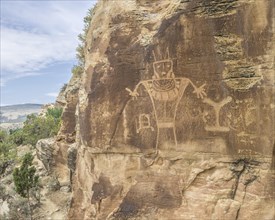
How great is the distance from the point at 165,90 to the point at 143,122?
1228 millimetres

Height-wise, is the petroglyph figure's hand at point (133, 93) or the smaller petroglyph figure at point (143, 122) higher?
the petroglyph figure's hand at point (133, 93)

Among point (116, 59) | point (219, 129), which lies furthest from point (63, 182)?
point (219, 129)

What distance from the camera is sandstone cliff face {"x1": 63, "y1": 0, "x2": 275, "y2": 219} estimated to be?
8.81 m

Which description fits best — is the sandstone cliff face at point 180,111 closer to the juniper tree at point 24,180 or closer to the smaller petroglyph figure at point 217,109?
the smaller petroglyph figure at point 217,109

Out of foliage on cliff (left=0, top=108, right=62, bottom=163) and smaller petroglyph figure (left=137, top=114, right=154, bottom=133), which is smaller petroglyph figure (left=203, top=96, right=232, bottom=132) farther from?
foliage on cliff (left=0, top=108, right=62, bottom=163)

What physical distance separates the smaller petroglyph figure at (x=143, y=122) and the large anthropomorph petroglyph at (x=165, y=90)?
0.30 meters

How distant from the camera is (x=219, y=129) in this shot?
9.22 meters

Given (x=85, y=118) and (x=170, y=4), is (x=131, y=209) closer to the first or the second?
(x=85, y=118)

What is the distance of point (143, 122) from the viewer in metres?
10.3

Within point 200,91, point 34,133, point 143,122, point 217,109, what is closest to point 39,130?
point 34,133

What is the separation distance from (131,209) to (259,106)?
4.96 meters

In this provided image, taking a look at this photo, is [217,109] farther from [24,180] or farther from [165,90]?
[24,180]

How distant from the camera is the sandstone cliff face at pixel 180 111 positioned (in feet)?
28.9

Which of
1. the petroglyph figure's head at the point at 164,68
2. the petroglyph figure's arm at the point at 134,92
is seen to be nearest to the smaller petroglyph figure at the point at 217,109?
the petroglyph figure's head at the point at 164,68
